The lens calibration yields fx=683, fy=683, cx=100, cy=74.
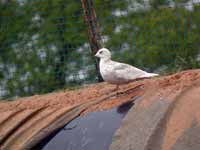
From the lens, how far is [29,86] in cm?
922

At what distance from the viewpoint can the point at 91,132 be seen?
4758mm

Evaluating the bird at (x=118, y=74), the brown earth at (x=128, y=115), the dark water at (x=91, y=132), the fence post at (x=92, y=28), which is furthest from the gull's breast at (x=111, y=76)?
the fence post at (x=92, y=28)

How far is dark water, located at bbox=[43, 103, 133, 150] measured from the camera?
4.56 metres

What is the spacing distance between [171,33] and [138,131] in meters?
4.88

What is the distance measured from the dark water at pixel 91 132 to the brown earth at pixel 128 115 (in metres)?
0.11

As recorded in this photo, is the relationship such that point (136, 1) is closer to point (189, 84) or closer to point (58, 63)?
point (58, 63)

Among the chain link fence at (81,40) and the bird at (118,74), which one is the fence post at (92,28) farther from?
the bird at (118,74)

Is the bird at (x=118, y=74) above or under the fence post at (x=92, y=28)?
under

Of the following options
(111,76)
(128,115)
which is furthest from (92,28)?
(128,115)

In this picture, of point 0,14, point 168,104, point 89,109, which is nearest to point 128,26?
point 0,14

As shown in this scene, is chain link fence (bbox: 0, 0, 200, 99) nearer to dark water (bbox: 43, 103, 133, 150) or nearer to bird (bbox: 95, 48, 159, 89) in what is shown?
bird (bbox: 95, 48, 159, 89)

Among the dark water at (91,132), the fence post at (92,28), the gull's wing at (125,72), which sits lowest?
the dark water at (91,132)

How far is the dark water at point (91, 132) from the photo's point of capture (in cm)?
456

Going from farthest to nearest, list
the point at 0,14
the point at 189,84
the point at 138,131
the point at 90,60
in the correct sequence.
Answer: the point at 0,14
the point at 90,60
the point at 189,84
the point at 138,131
